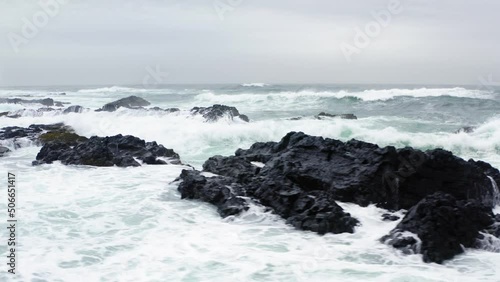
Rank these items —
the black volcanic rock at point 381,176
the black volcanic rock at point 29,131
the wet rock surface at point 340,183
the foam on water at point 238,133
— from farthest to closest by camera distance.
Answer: the foam on water at point 238,133 < the black volcanic rock at point 29,131 < the black volcanic rock at point 381,176 < the wet rock surface at point 340,183

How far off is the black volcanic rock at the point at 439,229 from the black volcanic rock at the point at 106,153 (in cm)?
874

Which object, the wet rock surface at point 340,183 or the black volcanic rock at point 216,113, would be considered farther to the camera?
the black volcanic rock at point 216,113

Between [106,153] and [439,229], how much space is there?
33.8ft

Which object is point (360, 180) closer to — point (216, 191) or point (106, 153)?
point (216, 191)

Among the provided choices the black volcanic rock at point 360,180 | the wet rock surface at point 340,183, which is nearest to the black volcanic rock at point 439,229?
the wet rock surface at point 340,183

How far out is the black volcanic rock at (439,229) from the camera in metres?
7.61

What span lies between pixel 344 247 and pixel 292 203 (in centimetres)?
187

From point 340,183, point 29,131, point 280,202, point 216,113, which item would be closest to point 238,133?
point 216,113

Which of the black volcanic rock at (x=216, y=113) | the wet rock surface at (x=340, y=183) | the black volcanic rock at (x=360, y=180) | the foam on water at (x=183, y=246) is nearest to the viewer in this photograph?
the foam on water at (x=183, y=246)

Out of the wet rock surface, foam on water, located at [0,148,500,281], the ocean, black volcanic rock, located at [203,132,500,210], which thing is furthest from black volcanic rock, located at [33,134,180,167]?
black volcanic rock, located at [203,132,500,210]

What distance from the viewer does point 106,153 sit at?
47.7 feet

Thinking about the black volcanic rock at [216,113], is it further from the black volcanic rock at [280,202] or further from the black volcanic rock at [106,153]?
the black volcanic rock at [280,202]

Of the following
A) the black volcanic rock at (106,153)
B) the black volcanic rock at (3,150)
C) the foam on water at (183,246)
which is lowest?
the foam on water at (183,246)

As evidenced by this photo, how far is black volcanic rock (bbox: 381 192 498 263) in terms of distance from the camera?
7.61 meters
